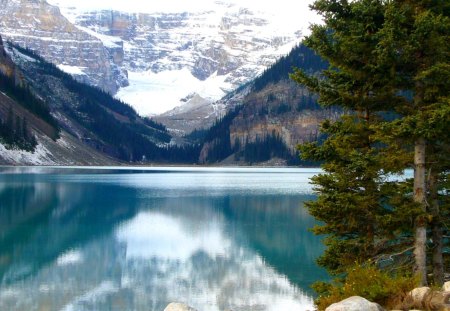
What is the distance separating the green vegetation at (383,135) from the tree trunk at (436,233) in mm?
30

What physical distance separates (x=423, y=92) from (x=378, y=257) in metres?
5.17

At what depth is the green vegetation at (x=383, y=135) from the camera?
17812 mm

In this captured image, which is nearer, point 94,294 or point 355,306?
point 355,306

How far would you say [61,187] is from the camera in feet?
350

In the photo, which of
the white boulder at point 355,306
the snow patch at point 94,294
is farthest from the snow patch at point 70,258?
the white boulder at point 355,306

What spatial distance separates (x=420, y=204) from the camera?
17.9 meters

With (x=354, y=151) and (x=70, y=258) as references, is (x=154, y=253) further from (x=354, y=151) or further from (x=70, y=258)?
(x=354, y=151)

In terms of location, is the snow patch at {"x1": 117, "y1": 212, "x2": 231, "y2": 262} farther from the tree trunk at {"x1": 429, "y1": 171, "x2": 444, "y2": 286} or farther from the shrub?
the shrub

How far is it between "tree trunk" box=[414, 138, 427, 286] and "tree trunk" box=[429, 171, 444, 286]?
0.77 metres

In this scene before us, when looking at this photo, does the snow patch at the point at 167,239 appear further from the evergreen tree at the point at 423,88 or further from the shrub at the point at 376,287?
the shrub at the point at 376,287

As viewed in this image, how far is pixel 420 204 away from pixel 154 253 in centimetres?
3225

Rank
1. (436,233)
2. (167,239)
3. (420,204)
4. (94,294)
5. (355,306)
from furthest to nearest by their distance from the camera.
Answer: (167,239), (94,294), (436,233), (420,204), (355,306)

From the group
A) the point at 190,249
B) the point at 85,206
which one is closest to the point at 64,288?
the point at 190,249

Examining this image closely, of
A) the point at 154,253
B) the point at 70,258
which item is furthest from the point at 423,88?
the point at 154,253
